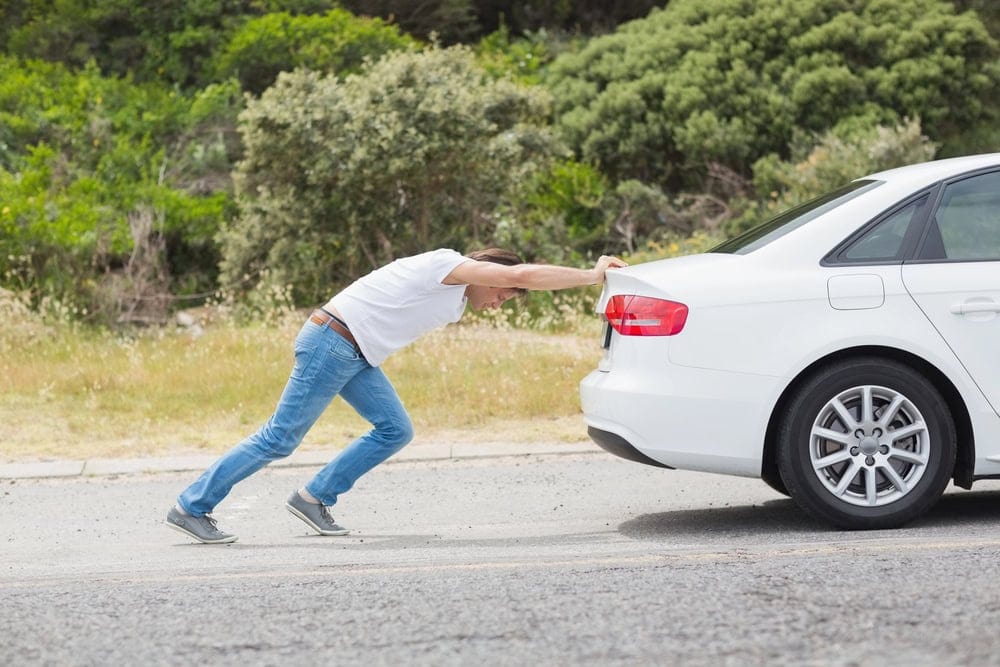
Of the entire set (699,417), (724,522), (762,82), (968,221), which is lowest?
(724,522)

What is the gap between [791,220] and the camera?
6652 millimetres

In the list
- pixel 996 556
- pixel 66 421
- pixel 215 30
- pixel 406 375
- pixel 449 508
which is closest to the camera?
pixel 996 556

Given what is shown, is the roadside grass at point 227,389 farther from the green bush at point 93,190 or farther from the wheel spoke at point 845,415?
the wheel spoke at point 845,415

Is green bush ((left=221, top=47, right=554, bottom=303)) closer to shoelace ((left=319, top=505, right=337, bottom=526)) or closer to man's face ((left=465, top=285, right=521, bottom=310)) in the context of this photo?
shoelace ((left=319, top=505, right=337, bottom=526))

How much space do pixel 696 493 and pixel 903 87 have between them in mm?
15816

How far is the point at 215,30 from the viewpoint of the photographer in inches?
1022

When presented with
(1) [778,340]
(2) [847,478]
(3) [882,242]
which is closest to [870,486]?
(2) [847,478]

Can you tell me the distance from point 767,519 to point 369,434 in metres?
1.96

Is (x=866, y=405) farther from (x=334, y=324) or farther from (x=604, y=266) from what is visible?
(x=334, y=324)

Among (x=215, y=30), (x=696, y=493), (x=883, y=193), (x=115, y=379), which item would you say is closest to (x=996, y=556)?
(x=883, y=193)

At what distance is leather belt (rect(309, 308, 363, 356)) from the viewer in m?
6.80

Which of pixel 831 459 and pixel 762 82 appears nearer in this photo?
pixel 831 459

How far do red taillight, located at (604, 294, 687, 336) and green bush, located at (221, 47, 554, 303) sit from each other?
10.7 meters

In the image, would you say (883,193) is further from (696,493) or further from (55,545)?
(55,545)
